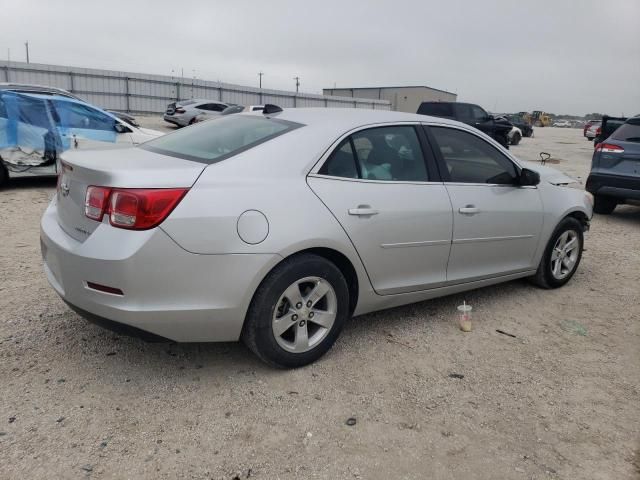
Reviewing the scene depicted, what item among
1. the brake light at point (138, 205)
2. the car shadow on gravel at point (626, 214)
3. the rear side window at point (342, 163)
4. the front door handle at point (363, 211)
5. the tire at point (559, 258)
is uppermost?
the rear side window at point (342, 163)

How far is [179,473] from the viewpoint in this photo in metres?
2.27

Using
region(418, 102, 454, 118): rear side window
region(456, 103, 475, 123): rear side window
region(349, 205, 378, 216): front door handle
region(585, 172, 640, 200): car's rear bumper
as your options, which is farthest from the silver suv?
region(349, 205, 378, 216): front door handle

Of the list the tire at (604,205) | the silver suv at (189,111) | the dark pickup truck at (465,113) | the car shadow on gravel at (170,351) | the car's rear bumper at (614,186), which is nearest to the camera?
the car shadow on gravel at (170,351)

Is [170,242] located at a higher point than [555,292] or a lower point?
higher

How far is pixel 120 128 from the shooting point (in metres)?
8.63

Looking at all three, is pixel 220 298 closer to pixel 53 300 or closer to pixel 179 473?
pixel 179 473

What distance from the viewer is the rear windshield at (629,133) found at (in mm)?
7773

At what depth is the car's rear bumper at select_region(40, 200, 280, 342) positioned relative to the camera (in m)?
2.55

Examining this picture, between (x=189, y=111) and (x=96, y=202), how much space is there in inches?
815

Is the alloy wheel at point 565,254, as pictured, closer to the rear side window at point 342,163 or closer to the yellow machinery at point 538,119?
the rear side window at point 342,163

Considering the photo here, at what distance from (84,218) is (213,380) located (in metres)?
1.13

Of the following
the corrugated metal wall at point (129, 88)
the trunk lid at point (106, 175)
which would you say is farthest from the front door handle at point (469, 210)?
the corrugated metal wall at point (129, 88)

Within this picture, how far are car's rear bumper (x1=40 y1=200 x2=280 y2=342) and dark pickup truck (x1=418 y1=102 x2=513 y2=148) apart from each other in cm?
1582

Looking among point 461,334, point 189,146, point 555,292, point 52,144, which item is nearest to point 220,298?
point 189,146
